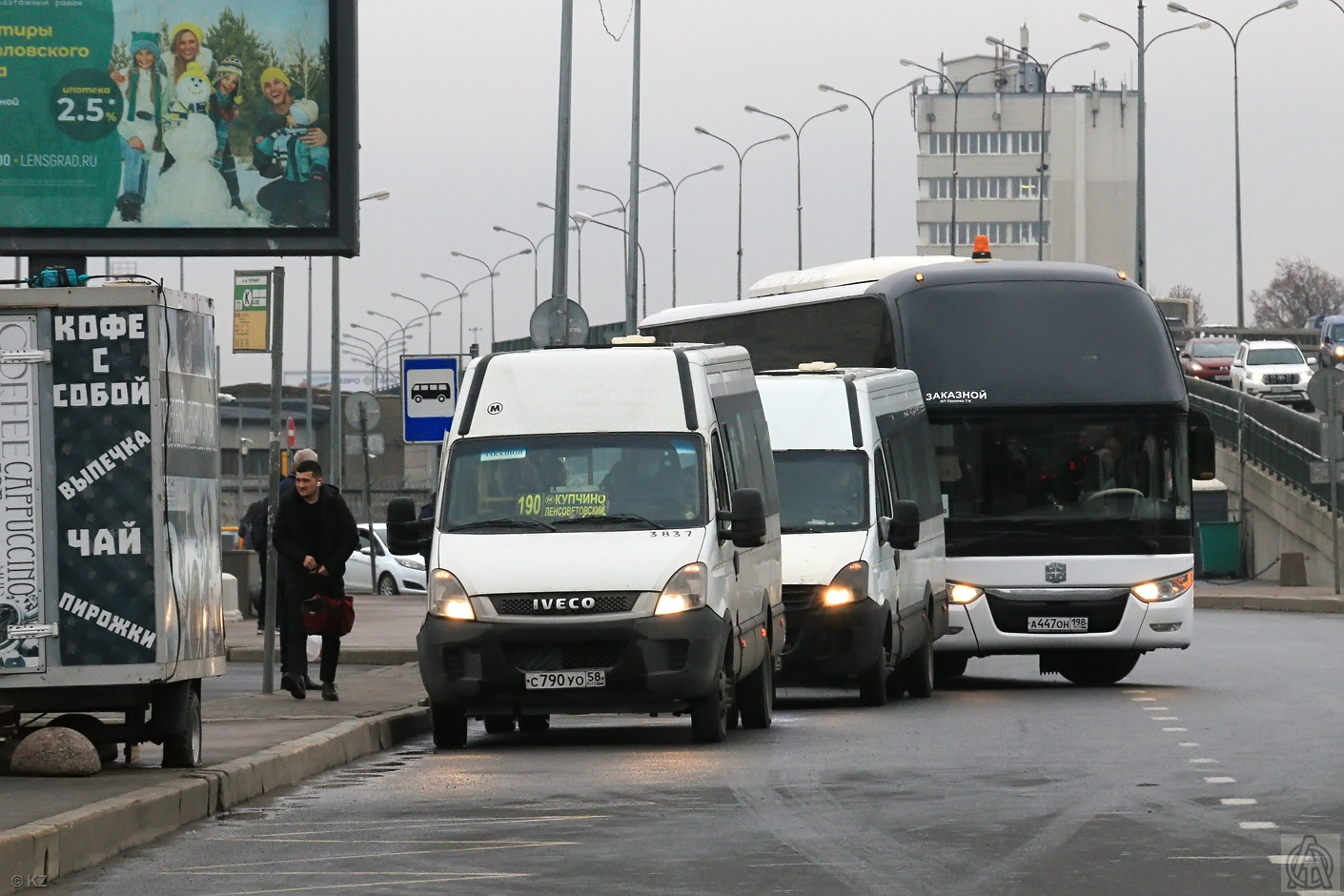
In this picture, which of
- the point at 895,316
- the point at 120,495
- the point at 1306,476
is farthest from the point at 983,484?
the point at 1306,476

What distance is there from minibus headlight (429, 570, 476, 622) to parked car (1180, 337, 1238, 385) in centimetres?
6112

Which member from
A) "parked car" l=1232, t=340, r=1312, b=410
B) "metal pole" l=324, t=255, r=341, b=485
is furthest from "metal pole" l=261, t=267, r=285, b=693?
"parked car" l=1232, t=340, r=1312, b=410

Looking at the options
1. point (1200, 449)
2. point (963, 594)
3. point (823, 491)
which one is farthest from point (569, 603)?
point (1200, 449)

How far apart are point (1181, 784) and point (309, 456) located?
812 centimetres

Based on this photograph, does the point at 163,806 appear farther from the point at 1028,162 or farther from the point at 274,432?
the point at 1028,162

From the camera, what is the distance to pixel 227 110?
18.3 meters

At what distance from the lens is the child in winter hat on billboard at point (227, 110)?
60.1ft

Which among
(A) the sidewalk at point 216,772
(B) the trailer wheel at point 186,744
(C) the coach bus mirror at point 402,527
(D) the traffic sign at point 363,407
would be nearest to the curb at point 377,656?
(A) the sidewalk at point 216,772

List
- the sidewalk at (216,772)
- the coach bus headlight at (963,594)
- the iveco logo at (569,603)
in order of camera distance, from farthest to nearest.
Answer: the coach bus headlight at (963,594)
the iveco logo at (569,603)
the sidewalk at (216,772)

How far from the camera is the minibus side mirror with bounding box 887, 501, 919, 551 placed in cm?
1892

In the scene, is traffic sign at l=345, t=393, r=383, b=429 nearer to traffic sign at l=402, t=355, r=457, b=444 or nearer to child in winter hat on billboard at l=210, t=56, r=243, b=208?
traffic sign at l=402, t=355, r=457, b=444

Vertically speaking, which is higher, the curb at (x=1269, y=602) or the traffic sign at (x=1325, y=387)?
the traffic sign at (x=1325, y=387)

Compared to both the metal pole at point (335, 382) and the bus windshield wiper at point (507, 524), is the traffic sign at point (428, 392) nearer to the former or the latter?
the bus windshield wiper at point (507, 524)

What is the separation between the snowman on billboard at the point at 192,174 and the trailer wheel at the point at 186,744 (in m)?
6.21
